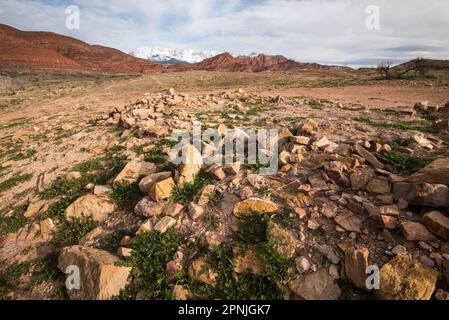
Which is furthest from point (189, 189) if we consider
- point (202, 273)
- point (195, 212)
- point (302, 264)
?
point (302, 264)

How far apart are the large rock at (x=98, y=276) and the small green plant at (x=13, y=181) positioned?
408 cm

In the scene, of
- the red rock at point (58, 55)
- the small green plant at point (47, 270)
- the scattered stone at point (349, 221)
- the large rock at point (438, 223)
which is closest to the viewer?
the large rock at point (438, 223)

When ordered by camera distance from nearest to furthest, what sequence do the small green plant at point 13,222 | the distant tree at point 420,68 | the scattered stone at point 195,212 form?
the scattered stone at point 195,212
the small green plant at point 13,222
the distant tree at point 420,68

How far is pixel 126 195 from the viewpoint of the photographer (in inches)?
208

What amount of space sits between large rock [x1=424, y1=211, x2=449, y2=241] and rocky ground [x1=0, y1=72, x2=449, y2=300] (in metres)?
0.01

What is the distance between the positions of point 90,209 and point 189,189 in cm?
195

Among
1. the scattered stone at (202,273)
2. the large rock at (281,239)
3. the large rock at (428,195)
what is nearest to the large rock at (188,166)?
the scattered stone at (202,273)

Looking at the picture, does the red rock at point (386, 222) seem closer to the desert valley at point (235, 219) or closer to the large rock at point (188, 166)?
the desert valley at point (235, 219)

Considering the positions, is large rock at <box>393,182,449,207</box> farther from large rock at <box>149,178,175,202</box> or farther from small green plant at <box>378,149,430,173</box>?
large rock at <box>149,178,175,202</box>

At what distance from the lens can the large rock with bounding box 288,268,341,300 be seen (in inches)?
125

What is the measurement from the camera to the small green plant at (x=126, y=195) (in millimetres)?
5102

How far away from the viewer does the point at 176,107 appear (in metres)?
11.5
